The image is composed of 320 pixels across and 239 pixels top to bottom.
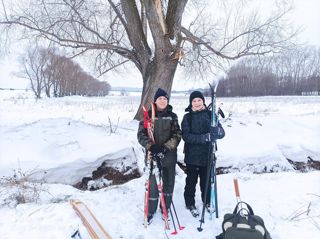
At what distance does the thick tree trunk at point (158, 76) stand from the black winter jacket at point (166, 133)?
430 centimetres

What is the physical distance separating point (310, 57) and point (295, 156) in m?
61.6

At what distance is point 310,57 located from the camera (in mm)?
59594

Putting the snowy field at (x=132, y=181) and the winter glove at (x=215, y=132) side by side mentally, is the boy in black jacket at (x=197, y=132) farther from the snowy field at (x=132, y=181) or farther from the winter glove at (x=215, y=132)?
the snowy field at (x=132, y=181)

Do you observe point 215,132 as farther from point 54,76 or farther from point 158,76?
point 54,76

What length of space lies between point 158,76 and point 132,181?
12.7 feet

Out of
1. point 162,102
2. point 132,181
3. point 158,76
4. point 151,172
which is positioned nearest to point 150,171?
point 151,172

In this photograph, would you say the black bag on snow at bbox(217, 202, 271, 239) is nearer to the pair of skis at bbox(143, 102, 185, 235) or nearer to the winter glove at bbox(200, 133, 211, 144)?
the pair of skis at bbox(143, 102, 185, 235)

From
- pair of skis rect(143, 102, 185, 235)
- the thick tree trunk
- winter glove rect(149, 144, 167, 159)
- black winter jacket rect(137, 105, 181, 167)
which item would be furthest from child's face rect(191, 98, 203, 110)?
the thick tree trunk

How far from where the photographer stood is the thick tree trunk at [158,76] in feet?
26.9

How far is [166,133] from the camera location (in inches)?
158

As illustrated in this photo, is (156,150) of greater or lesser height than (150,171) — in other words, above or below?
above

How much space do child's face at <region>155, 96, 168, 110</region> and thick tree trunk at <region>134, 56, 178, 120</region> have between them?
433cm

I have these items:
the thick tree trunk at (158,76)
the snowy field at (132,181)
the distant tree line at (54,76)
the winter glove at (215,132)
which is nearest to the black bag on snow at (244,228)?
the snowy field at (132,181)

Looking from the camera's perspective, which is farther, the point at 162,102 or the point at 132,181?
the point at 132,181
